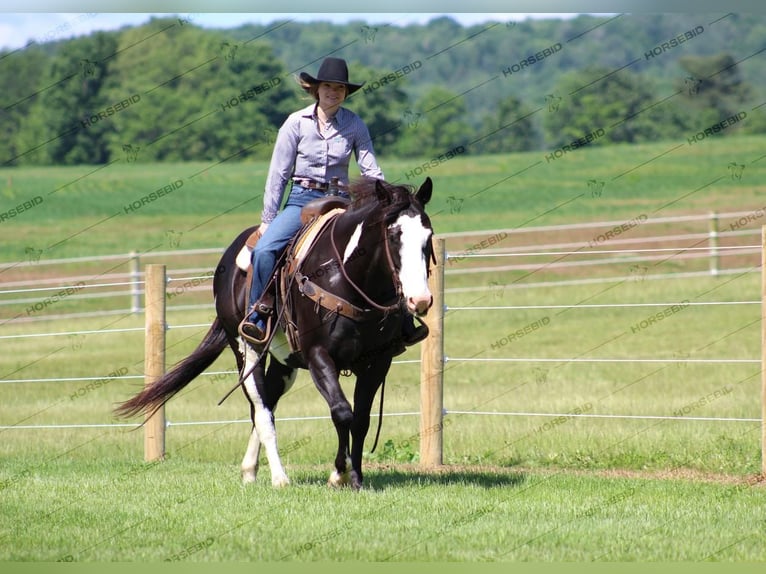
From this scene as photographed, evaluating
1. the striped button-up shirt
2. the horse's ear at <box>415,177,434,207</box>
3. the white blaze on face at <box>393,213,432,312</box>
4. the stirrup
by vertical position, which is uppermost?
the striped button-up shirt

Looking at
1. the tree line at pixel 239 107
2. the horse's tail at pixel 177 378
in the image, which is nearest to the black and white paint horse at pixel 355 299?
the horse's tail at pixel 177 378

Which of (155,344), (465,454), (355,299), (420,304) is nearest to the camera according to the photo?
(420,304)

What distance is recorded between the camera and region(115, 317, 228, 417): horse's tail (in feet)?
30.0

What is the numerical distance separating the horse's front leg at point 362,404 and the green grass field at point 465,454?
0.66 feet

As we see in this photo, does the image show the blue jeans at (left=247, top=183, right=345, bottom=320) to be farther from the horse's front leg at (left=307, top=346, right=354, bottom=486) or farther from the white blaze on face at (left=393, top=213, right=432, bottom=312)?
the white blaze on face at (left=393, top=213, right=432, bottom=312)

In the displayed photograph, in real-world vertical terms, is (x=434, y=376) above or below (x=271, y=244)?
below

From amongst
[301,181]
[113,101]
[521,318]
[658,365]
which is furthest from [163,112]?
[301,181]

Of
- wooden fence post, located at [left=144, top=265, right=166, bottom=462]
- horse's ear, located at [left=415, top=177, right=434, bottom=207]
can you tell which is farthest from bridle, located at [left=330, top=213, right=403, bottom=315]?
wooden fence post, located at [left=144, top=265, right=166, bottom=462]

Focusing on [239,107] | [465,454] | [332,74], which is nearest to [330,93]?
[332,74]

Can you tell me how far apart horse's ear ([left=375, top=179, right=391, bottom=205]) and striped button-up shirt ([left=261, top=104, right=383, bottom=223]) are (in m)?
0.80

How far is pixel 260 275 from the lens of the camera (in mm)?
8359

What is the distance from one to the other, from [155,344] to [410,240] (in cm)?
393

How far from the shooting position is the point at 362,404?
8227 mm

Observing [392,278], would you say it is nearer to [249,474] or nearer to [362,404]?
[362,404]
